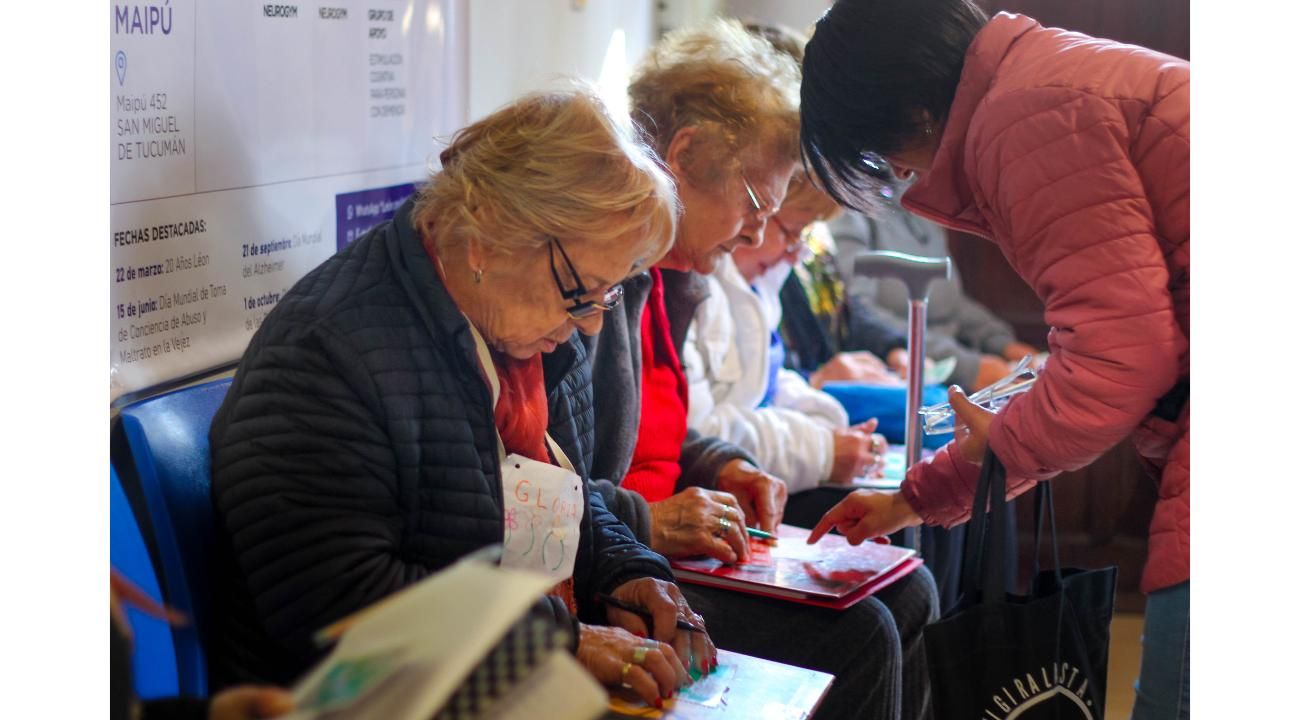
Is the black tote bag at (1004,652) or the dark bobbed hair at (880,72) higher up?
the dark bobbed hair at (880,72)

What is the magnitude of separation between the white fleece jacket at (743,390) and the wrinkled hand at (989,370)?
805 millimetres

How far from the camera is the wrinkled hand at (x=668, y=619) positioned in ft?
4.36

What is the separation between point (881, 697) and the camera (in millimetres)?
1650

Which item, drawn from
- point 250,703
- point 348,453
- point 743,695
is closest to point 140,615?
point 250,703

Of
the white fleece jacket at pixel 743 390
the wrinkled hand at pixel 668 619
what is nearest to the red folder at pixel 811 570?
the wrinkled hand at pixel 668 619

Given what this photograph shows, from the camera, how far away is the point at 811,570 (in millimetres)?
1672

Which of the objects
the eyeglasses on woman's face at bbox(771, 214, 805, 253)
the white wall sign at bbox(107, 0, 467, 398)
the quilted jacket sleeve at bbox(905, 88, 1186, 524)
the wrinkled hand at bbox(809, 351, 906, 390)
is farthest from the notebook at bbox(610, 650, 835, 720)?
the wrinkled hand at bbox(809, 351, 906, 390)

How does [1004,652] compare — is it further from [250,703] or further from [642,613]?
[250,703]

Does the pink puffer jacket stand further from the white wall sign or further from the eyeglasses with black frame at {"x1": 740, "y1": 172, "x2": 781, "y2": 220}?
the white wall sign

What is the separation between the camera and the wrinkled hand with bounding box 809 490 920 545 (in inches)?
65.4

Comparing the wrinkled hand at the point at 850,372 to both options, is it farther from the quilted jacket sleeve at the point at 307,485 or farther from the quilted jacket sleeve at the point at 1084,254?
the quilted jacket sleeve at the point at 307,485

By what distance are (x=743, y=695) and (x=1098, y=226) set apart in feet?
1.95

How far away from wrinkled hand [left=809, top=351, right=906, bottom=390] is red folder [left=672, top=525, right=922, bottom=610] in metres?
0.97
